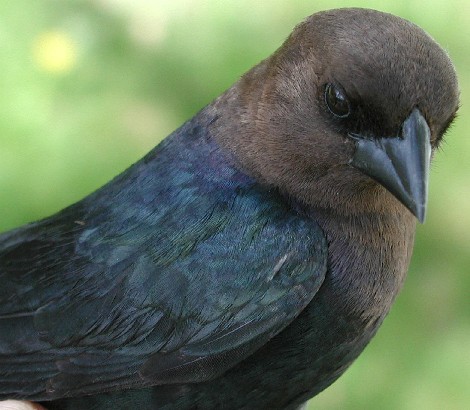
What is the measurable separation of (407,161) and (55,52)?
243 cm

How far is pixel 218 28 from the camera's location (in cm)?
394

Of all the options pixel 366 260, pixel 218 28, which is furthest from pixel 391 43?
pixel 218 28

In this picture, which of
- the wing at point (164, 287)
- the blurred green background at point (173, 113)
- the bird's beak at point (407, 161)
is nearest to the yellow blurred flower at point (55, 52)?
the blurred green background at point (173, 113)

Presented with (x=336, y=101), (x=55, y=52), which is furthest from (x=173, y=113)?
(x=336, y=101)

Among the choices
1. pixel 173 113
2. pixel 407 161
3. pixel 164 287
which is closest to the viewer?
pixel 407 161

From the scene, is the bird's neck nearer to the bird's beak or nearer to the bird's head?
the bird's head

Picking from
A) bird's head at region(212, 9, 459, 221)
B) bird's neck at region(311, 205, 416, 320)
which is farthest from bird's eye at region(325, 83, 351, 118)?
bird's neck at region(311, 205, 416, 320)

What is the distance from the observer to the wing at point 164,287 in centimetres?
207

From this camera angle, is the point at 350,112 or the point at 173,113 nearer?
the point at 350,112

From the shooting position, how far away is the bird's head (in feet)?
6.13

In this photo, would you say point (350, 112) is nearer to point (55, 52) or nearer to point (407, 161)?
point (407, 161)

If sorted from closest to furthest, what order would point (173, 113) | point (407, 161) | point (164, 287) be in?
point (407, 161) → point (164, 287) → point (173, 113)

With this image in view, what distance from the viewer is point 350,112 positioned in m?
1.91

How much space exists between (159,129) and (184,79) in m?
0.28
